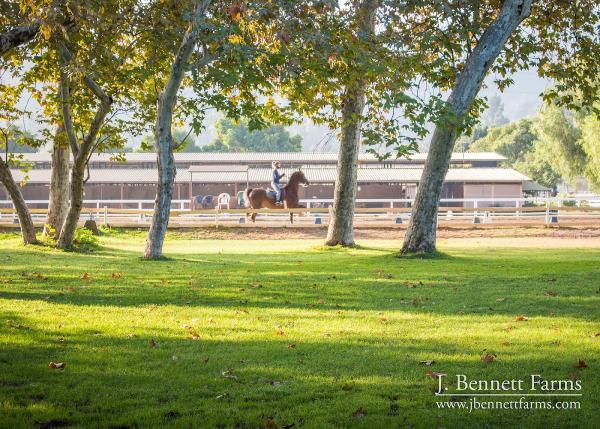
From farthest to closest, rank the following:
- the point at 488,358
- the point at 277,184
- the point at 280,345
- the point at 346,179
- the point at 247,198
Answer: the point at 247,198 → the point at 277,184 → the point at 346,179 → the point at 280,345 → the point at 488,358

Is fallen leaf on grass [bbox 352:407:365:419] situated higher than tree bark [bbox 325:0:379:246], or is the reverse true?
tree bark [bbox 325:0:379:246]

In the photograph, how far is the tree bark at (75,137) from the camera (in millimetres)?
16309

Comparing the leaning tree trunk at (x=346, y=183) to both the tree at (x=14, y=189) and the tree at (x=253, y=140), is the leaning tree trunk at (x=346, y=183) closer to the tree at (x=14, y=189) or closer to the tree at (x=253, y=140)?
the tree at (x=14, y=189)

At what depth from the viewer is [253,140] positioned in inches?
3802

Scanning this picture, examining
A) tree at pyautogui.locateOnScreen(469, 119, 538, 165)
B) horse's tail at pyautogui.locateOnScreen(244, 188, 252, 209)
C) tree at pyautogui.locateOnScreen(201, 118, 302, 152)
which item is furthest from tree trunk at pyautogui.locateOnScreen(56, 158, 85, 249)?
tree at pyautogui.locateOnScreen(469, 119, 538, 165)

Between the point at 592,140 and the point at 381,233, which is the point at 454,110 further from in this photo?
the point at 592,140

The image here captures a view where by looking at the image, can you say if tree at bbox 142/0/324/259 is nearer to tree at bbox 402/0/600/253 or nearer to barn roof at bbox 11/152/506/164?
tree at bbox 402/0/600/253

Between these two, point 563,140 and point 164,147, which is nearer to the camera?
point 164,147

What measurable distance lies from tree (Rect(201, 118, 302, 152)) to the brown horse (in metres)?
51.3

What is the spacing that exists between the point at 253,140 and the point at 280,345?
9059cm

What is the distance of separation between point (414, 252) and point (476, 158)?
4252cm

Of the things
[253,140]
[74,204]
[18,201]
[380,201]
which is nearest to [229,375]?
[74,204]

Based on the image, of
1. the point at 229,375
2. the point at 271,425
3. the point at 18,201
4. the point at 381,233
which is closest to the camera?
the point at 271,425

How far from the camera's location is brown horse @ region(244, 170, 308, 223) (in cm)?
3509
